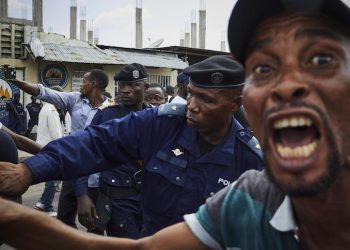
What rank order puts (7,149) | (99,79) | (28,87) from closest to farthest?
(7,149) < (28,87) < (99,79)

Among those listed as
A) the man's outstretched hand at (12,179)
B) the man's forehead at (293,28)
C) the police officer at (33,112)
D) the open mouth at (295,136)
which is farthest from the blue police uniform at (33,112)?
the open mouth at (295,136)

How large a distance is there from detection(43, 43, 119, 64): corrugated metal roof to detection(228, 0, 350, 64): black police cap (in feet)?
56.8

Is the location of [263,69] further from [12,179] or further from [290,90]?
[12,179]

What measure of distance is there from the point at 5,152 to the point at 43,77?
56.7 feet

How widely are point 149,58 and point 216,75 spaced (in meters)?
18.7

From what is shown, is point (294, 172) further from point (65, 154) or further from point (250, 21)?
point (65, 154)

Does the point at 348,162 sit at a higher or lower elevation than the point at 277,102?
lower

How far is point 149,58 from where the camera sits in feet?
70.9

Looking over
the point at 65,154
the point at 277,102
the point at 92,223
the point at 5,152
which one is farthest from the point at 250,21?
the point at 92,223

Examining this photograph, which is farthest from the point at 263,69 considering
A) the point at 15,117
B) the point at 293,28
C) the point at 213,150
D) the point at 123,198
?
the point at 15,117

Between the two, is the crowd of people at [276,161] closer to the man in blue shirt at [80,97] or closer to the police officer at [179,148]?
the police officer at [179,148]

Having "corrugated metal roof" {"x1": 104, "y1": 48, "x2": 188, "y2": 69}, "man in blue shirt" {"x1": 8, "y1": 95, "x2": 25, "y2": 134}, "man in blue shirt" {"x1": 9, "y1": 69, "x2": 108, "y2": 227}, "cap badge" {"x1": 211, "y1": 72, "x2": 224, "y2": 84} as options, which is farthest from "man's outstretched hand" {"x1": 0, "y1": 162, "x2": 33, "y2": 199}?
"corrugated metal roof" {"x1": 104, "y1": 48, "x2": 188, "y2": 69}

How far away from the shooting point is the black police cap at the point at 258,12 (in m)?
1.39

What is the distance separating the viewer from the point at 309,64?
1.36 meters
